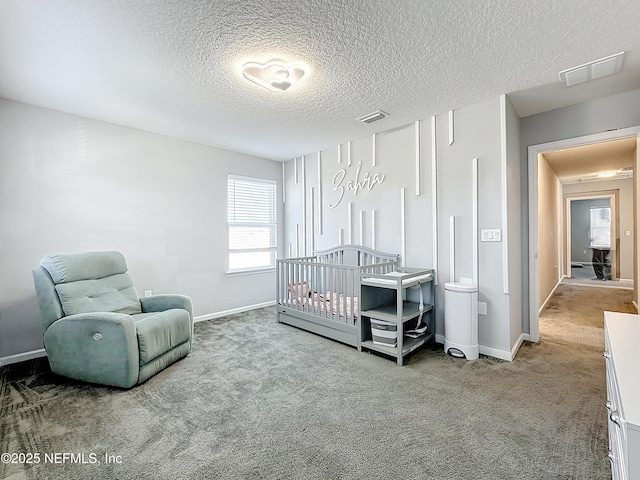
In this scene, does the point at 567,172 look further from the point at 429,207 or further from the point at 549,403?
the point at 549,403

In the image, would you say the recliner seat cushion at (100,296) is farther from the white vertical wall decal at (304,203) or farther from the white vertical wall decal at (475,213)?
the white vertical wall decal at (475,213)

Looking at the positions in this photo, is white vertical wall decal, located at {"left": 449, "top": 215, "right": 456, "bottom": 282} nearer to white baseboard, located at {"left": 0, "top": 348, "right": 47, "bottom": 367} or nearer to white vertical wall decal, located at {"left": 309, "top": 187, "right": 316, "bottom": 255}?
white vertical wall decal, located at {"left": 309, "top": 187, "right": 316, "bottom": 255}

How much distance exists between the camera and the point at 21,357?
280 cm

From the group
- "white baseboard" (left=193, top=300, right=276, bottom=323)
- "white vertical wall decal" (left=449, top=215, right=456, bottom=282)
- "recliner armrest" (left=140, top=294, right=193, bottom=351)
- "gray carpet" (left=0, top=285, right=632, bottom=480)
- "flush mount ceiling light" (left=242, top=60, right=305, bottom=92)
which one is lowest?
"gray carpet" (left=0, top=285, right=632, bottom=480)

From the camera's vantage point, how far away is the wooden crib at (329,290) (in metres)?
3.12

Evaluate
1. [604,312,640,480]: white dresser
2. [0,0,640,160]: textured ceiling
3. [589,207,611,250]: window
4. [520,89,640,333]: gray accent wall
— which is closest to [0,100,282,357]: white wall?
[0,0,640,160]: textured ceiling

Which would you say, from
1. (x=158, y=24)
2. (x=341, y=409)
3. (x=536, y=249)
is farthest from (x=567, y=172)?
(x=158, y=24)

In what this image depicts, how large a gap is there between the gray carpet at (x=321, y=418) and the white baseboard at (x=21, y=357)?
12cm

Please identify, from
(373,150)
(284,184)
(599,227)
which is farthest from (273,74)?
(599,227)

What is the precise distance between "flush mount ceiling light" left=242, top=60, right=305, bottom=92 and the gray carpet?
2404mm

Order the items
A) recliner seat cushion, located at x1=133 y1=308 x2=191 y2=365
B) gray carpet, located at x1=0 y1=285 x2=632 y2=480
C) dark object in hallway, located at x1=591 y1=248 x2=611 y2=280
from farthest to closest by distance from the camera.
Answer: dark object in hallway, located at x1=591 y1=248 x2=611 y2=280 < recliner seat cushion, located at x1=133 y1=308 x2=191 y2=365 < gray carpet, located at x1=0 y1=285 x2=632 y2=480

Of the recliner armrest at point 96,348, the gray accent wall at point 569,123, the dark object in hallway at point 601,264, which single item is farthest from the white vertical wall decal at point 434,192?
the dark object in hallway at point 601,264

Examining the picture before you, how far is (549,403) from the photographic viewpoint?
202cm

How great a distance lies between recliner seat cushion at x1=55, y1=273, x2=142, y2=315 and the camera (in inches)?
98.2
